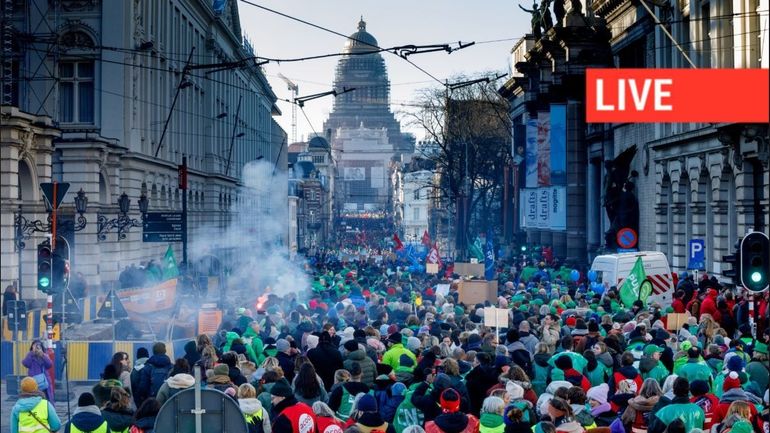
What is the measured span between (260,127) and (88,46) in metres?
62.4

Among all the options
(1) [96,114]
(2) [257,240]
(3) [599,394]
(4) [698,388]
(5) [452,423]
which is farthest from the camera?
(2) [257,240]

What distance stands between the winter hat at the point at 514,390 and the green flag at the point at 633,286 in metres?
12.6

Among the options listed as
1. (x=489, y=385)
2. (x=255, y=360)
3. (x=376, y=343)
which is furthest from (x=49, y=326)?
(x=489, y=385)

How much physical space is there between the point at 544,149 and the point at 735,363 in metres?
42.9

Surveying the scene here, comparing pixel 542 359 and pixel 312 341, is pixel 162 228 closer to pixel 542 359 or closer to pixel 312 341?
pixel 312 341

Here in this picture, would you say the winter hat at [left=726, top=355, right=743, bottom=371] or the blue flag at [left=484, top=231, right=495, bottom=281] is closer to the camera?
the winter hat at [left=726, top=355, right=743, bottom=371]

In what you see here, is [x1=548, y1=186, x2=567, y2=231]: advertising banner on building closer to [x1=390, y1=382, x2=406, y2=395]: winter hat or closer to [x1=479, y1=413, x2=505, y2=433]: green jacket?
[x1=390, y1=382, x2=406, y2=395]: winter hat

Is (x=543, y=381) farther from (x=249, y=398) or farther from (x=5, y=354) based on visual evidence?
(x=5, y=354)

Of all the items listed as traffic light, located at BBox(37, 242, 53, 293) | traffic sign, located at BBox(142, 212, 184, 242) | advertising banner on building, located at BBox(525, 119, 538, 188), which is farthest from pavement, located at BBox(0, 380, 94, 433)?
advertising banner on building, located at BBox(525, 119, 538, 188)

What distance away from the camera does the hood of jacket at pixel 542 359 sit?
51.7ft

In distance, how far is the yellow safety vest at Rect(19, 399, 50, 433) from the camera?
42.5ft

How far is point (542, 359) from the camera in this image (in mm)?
15812

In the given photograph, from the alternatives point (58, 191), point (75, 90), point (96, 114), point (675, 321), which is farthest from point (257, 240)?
point (675, 321)

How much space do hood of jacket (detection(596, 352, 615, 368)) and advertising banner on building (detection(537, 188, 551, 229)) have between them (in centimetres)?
4024
